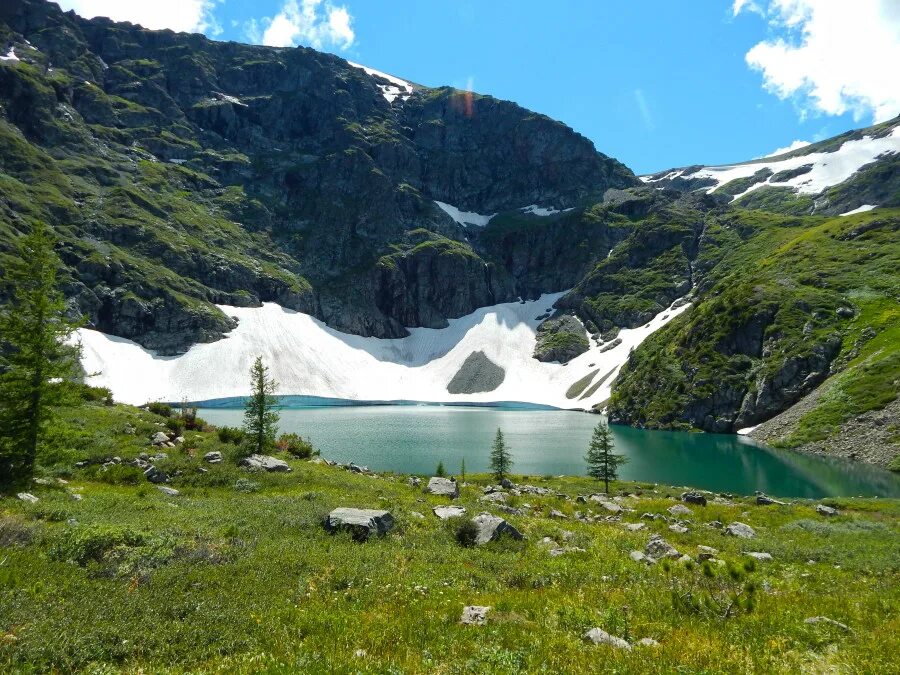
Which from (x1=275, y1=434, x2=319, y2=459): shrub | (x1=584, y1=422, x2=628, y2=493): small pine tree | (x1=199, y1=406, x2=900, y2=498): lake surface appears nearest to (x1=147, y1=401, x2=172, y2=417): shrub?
(x1=275, y1=434, x2=319, y2=459): shrub

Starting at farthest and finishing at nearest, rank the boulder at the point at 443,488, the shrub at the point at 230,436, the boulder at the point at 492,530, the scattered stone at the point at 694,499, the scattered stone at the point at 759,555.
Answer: the scattered stone at the point at 694,499
the shrub at the point at 230,436
the boulder at the point at 443,488
the scattered stone at the point at 759,555
the boulder at the point at 492,530

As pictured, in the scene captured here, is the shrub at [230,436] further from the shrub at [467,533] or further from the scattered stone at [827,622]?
the scattered stone at [827,622]

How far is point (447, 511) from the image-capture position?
20562 millimetres

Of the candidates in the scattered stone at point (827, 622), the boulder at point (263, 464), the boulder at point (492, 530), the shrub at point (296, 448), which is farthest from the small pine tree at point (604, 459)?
the scattered stone at point (827, 622)

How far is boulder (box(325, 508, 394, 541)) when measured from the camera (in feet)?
50.6

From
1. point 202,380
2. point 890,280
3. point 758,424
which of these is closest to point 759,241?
point 890,280

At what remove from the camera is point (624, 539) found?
59.3 ft

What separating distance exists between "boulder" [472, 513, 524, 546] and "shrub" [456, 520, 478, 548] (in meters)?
0.11

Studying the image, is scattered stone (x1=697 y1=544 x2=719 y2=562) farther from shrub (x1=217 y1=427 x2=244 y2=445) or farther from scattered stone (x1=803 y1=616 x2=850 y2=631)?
shrub (x1=217 y1=427 x2=244 y2=445)

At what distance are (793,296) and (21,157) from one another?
859ft

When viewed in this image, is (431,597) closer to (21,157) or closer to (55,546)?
(55,546)

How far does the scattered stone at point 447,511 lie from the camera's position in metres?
19.6

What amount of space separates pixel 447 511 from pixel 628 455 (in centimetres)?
6343

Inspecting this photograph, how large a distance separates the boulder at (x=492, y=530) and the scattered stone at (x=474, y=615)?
6157 mm
